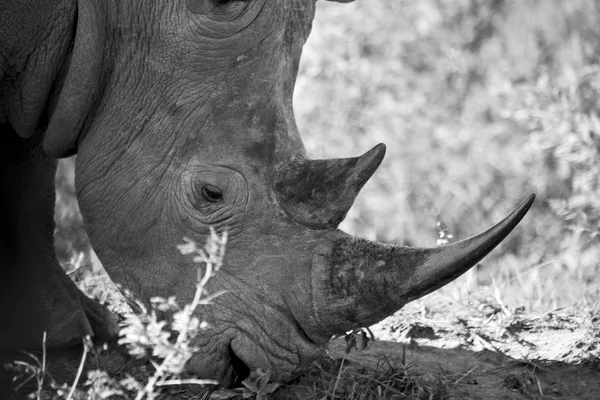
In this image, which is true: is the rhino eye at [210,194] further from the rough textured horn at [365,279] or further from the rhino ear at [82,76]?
the rhino ear at [82,76]

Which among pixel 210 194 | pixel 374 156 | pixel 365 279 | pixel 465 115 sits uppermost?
pixel 465 115

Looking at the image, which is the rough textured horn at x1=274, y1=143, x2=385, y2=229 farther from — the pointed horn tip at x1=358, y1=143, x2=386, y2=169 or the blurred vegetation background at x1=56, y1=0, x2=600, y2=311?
the blurred vegetation background at x1=56, y1=0, x2=600, y2=311

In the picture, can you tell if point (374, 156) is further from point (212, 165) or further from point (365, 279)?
point (212, 165)

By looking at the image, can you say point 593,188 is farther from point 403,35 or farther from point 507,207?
point 403,35

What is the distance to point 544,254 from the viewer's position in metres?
8.23

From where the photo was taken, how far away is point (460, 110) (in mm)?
9039

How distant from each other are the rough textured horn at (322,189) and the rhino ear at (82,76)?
0.78 metres

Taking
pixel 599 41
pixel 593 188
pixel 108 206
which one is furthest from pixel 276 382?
pixel 599 41

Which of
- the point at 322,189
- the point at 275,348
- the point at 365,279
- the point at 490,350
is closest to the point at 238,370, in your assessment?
the point at 275,348

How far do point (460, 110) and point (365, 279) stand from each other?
5.42 meters

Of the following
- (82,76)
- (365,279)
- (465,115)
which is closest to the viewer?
(365,279)

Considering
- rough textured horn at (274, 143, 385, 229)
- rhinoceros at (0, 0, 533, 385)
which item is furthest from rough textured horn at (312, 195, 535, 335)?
rough textured horn at (274, 143, 385, 229)

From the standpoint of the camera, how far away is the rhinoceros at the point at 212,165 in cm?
386

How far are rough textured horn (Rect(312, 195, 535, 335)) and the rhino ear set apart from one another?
103 cm
